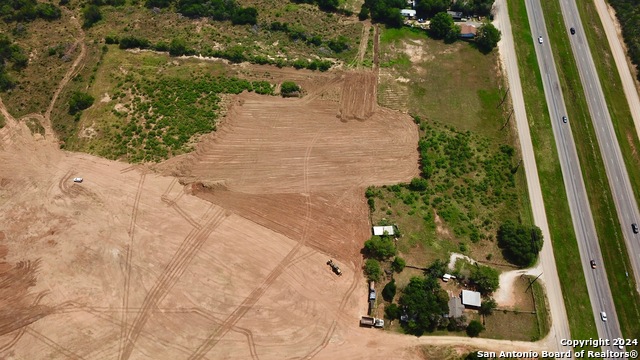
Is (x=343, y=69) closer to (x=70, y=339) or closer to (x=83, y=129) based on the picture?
(x=83, y=129)

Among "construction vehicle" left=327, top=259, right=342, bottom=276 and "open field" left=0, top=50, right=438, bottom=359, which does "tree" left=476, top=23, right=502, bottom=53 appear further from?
"construction vehicle" left=327, top=259, right=342, bottom=276

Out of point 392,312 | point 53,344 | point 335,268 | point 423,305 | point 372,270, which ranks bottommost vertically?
point 392,312

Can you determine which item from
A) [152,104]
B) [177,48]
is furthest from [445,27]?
[152,104]

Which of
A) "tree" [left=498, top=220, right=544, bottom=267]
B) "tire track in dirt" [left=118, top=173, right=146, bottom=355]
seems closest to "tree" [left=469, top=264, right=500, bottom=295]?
"tree" [left=498, top=220, right=544, bottom=267]

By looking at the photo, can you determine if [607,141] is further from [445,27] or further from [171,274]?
[171,274]

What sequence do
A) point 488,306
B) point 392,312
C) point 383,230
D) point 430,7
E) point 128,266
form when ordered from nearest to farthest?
point 392,312 → point 488,306 → point 128,266 → point 383,230 → point 430,7

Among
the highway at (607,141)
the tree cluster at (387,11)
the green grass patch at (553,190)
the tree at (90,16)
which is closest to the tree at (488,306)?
the green grass patch at (553,190)

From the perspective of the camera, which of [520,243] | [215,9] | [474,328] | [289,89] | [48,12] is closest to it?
[474,328]
